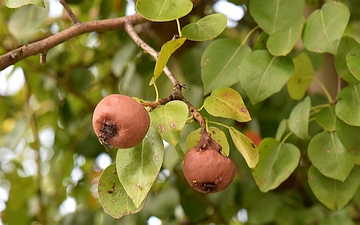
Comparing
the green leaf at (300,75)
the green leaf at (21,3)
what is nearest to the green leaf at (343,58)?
the green leaf at (300,75)

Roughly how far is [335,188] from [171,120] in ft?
1.13

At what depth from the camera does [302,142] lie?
1.05 m

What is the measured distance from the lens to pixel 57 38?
624 mm

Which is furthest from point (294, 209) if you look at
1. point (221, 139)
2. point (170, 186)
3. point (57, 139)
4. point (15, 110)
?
point (15, 110)

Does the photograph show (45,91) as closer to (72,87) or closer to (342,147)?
(72,87)

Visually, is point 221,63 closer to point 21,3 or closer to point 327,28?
point 327,28

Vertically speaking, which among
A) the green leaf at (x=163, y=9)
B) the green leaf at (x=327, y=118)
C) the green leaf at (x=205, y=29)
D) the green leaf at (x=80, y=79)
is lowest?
the green leaf at (x=80, y=79)

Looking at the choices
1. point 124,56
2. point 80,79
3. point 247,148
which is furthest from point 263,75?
point 80,79

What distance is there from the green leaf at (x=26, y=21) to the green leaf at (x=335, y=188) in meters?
0.52

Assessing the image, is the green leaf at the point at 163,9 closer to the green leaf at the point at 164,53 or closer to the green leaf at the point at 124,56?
the green leaf at the point at 164,53

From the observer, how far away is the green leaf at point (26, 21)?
34.6 inches

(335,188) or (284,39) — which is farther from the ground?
(284,39)

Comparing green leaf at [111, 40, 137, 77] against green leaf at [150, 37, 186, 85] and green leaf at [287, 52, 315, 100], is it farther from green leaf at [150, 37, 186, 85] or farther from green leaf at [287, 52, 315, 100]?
green leaf at [150, 37, 186, 85]

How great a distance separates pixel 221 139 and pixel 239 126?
0.61 meters
